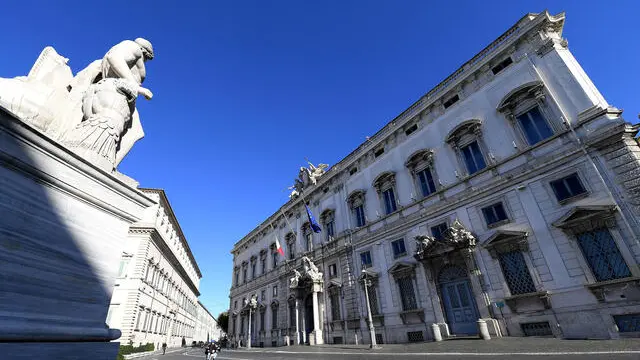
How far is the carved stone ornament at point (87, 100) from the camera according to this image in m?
3.03

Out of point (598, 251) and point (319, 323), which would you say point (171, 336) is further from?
point (598, 251)

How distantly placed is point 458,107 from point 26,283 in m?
20.0

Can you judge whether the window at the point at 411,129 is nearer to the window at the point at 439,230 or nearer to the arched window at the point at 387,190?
the arched window at the point at 387,190

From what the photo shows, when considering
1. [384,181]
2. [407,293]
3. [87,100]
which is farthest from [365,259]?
[87,100]

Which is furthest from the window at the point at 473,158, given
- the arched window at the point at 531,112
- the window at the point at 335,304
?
the window at the point at 335,304

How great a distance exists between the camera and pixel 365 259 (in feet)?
68.8

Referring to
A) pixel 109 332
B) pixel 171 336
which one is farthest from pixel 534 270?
pixel 171 336

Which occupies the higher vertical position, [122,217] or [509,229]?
[509,229]

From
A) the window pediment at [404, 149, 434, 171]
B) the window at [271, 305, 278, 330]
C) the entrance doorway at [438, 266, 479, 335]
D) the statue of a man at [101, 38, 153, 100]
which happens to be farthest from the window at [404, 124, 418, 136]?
the window at [271, 305, 278, 330]

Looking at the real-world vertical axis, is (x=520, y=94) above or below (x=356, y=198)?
above

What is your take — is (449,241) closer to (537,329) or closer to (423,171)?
(537,329)

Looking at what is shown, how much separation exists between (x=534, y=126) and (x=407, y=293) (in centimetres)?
1178

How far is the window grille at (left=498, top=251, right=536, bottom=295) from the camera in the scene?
497 inches

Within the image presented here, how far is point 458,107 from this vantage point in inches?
698
